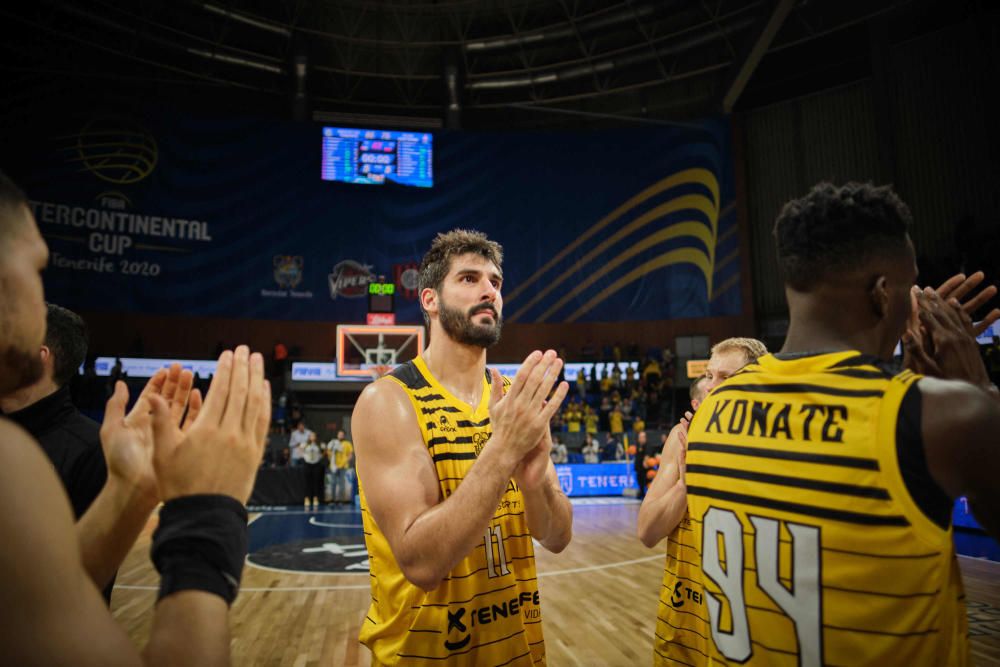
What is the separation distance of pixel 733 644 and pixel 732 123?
21.4 metres

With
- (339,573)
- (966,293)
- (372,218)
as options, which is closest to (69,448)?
(966,293)

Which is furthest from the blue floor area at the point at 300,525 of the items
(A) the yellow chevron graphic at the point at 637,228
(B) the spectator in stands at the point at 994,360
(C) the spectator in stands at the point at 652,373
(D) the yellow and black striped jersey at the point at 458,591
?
(B) the spectator in stands at the point at 994,360

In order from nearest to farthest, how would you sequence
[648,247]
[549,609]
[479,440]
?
[479,440]
[549,609]
[648,247]

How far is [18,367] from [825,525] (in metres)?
1.71

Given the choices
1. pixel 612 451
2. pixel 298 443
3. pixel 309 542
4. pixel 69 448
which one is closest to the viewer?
pixel 69 448

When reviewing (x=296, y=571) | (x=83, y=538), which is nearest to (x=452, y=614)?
(x=83, y=538)

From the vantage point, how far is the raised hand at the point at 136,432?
1439mm

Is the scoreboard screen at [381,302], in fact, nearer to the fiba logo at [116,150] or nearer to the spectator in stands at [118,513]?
the fiba logo at [116,150]

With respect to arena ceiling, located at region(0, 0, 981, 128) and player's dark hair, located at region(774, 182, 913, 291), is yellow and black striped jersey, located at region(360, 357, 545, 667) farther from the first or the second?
arena ceiling, located at region(0, 0, 981, 128)

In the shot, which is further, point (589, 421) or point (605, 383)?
point (605, 383)

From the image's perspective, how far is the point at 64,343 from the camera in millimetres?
2670

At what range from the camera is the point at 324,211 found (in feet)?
65.3

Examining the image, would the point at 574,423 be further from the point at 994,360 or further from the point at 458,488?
the point at 458,488

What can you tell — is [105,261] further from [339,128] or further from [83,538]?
[83,538]
